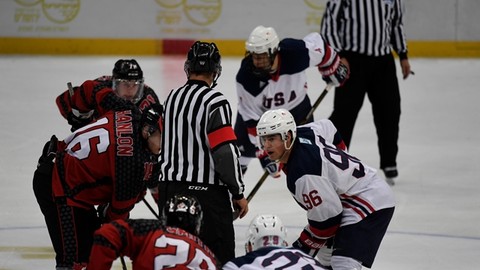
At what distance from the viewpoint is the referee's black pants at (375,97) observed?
→ 23.3 ft

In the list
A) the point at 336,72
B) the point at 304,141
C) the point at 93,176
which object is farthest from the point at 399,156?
the point at 93,176

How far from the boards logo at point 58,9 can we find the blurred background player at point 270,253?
8.25m

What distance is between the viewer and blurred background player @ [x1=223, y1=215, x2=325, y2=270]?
10.9 ft

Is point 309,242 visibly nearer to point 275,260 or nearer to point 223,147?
point 223,147

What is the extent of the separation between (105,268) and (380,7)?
4.32m

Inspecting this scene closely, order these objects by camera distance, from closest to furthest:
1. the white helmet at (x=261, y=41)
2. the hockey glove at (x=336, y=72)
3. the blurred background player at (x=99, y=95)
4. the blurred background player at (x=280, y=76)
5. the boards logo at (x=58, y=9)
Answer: the blurred background player at (x=99, y=95)
the white helmet at (x=261, y=41)
the blurred background player at (x=280, y=76)
the hockey glove at (x=336, y=72)
the boards logo at (x=58, y=9)

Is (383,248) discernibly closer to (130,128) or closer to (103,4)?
(130,128)

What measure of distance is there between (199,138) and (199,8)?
7437 mm

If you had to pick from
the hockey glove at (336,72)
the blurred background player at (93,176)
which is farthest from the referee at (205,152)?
the hockey glove at (336,72)

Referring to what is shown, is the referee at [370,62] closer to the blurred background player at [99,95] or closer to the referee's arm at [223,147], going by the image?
the blurred background player at [99,95]

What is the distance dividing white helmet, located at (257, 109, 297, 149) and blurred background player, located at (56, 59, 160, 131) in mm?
834

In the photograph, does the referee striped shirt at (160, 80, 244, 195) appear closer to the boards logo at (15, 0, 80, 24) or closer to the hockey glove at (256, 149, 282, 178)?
the hockey glove at (256, 149, 282, 178)

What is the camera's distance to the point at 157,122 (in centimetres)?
432

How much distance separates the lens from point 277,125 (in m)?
4.13
